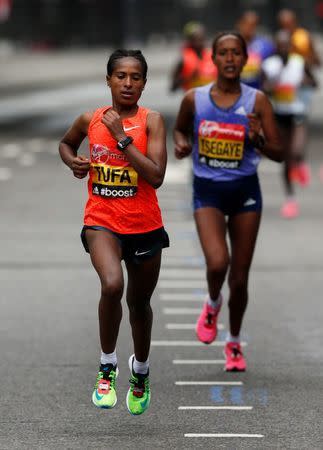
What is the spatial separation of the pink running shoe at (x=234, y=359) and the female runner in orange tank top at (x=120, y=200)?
1463 mm

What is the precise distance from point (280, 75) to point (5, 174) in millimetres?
5418

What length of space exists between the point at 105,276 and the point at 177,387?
141 centimetres

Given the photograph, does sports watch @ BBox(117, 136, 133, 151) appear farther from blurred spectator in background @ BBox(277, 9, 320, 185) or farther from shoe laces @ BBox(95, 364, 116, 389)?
blurred spectator in background @ BBox(277, 9, 320, 185)

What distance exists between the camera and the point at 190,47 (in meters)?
16.4

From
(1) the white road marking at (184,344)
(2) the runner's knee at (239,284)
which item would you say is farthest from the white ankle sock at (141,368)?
(1) the white road marking at (184,344)

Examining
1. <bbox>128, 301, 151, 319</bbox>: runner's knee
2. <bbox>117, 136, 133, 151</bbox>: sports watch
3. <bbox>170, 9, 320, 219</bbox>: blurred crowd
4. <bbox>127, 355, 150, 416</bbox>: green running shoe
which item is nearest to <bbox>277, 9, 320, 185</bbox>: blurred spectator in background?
<bbox>170, 9, 320, 219</bbox>: blurred crowd

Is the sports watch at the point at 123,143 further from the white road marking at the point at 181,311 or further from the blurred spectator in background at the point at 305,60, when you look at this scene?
the blurred spectator in background at the point at 305,60

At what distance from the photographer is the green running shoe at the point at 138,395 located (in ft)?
22.6

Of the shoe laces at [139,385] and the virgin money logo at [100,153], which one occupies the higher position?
the virgin money logo at [100,153]

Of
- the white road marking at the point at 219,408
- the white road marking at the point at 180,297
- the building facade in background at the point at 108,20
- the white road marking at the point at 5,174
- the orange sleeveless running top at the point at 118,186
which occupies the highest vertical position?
the orange sleeveless running top at the point at 118,186

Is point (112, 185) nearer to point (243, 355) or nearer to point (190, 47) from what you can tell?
point (243, 355)

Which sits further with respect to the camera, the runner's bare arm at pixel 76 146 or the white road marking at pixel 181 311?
the white road marking at pixel 181 311

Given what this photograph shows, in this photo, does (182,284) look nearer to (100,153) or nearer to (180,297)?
(180,297)

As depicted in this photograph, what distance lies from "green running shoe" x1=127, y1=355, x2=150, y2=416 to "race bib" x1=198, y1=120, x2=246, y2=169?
69.8 inches
